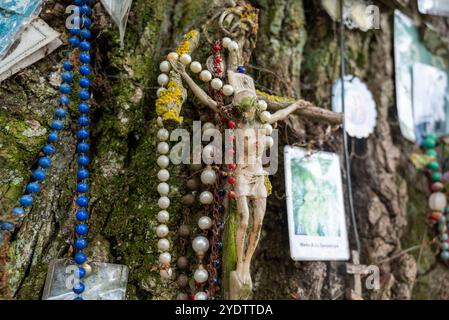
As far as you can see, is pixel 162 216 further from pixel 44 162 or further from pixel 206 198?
pixel 44 162

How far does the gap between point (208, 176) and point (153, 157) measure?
24 centimetres

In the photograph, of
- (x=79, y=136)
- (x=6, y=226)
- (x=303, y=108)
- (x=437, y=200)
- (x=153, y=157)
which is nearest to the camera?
(x=6, y=226)

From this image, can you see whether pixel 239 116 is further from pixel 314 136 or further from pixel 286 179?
pixel 314 136

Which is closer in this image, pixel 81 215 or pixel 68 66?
pixel 81 215

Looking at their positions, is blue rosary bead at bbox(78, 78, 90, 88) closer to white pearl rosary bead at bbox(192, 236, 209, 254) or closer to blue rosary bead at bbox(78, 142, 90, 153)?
blue rosary bead at bbox(78, 142, 90, 153)

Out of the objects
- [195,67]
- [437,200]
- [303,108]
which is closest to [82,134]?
[195,67]

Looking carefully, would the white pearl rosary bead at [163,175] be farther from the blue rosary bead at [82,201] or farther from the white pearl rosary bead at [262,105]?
the white pearl rosary bead at [262,105]

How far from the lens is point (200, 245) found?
148 cm

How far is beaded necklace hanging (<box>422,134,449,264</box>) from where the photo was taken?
227 cm

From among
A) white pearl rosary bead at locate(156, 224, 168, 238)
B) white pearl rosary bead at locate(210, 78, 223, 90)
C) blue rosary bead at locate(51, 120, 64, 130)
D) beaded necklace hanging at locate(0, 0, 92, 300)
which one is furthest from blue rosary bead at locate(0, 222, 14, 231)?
white pearl rosary bead at locate(210, 78, 223, 90)

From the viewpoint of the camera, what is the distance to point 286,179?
1.74m

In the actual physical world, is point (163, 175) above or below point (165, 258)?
above

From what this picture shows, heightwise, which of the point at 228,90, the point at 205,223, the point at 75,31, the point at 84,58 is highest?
the point at 75,31
